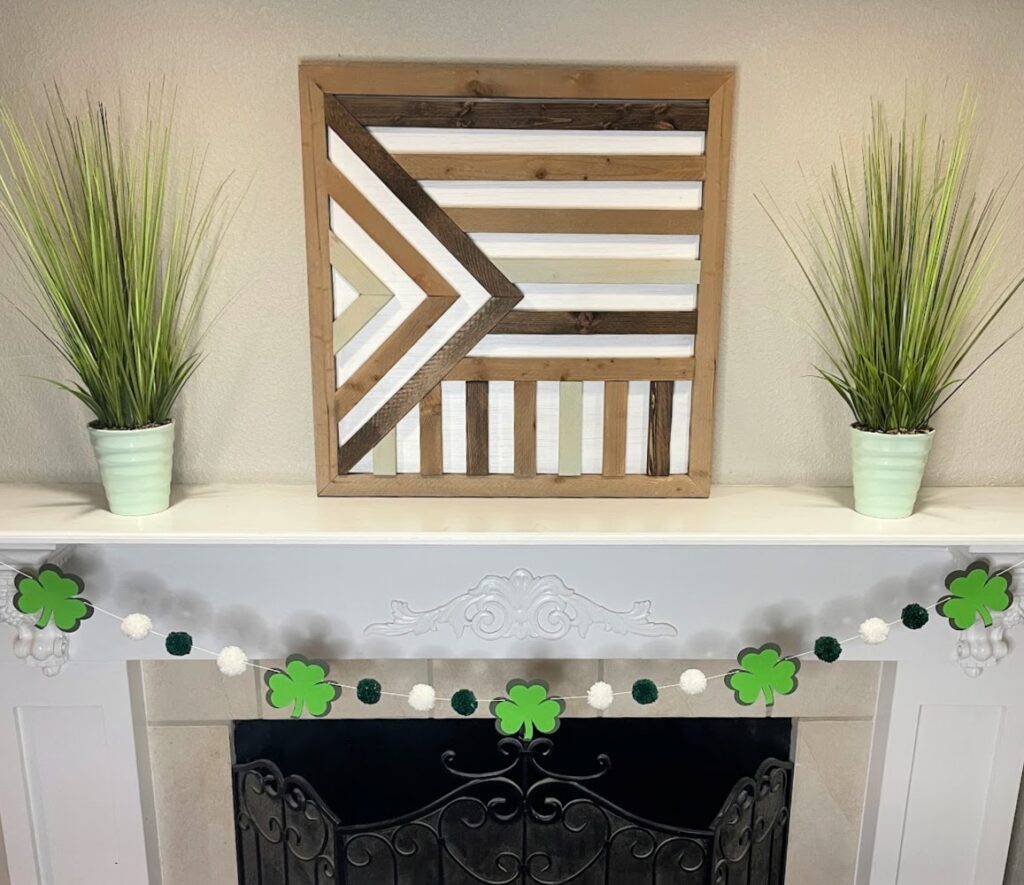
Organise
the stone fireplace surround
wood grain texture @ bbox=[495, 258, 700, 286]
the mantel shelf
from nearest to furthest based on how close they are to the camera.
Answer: the mantel shelf
wood grain texture @ bbox=[495, 258, 700, 286]
the stone fireplace surround

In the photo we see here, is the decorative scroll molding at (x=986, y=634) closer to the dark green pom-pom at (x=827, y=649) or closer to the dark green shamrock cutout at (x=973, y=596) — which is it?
the dark green shamrock cutout at (x=973, y=596)

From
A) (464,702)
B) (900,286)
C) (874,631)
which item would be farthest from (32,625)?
(900,286)

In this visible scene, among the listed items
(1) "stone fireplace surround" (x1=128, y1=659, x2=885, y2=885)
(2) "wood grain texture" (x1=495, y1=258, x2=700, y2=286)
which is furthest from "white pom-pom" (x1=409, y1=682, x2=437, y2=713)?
(2) "wood grain texture" (x1=495, y1=258, x2=700, y2=286)

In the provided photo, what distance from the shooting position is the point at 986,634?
4.54ft

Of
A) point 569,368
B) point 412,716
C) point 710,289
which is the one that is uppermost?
point 710,289

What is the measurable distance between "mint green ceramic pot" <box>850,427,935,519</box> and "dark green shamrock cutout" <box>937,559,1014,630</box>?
0.13 meters

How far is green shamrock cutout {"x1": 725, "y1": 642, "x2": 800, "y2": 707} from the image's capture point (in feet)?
4.48

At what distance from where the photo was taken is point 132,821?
152 centimetres

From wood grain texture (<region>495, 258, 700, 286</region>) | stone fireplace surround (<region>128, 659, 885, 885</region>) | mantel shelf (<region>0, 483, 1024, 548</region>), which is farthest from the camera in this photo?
stone fireplace surround (<region>128, 659, 885, 885</region>)

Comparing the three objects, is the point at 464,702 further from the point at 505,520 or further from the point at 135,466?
the point at 135,466

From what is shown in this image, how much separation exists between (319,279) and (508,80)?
1.32ft

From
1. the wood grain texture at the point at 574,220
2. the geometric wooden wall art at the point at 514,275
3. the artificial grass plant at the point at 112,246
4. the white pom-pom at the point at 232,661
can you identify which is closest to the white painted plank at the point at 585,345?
the geometric wooden wall art at the point at 514,275

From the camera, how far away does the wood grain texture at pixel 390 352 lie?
1369 mm

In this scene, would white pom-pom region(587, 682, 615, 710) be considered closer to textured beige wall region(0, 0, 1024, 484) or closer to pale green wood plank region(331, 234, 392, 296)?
textured beige wall region(0, 0, 1024, 484)
